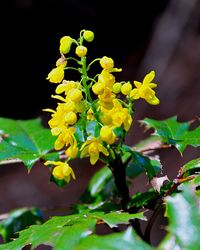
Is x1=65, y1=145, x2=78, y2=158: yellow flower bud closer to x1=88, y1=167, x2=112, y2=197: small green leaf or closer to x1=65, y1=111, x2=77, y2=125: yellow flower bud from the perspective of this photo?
x1=65, y1=111, x2=77, y2=125: yellow flower bud

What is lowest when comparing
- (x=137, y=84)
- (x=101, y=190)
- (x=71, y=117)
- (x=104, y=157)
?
(x=101, y=190)

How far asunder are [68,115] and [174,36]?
378cm

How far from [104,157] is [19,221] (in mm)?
661

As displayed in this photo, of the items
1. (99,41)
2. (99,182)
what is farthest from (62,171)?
(99,41)

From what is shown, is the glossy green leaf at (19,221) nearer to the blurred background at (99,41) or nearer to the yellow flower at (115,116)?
the yellow flower at (115,116)

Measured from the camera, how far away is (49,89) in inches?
193

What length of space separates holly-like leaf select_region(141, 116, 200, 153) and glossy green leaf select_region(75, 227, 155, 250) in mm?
620

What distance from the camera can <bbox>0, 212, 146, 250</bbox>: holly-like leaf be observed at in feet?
3.72

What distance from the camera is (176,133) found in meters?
1.68

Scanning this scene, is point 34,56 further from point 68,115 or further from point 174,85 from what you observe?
point 68,115

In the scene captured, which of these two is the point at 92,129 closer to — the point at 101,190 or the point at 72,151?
the point at 72,151

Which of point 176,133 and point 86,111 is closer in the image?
point 86,111

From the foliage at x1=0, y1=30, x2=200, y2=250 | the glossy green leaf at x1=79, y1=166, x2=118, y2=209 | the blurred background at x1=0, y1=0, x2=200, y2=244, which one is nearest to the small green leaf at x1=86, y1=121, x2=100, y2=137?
the foliage at x1=0, y1=30, x2=200, y2=250

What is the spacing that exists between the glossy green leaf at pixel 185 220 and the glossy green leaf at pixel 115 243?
0.07 meters
